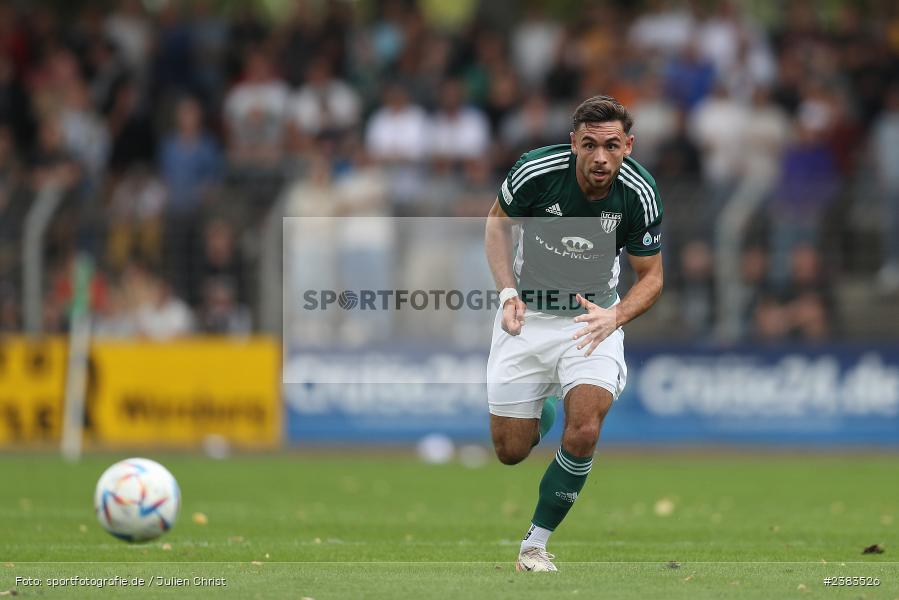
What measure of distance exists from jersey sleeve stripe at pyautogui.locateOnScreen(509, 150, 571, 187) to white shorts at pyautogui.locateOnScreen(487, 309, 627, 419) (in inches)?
31.8

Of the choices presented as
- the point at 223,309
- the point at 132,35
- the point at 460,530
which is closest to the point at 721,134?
the point at 223,309

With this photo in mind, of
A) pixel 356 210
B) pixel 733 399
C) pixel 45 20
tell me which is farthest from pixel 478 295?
pixel 45 20

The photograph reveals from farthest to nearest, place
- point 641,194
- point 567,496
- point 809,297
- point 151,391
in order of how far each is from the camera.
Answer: point 151,391 < point 809,297 < point 641,194 < point 567,496

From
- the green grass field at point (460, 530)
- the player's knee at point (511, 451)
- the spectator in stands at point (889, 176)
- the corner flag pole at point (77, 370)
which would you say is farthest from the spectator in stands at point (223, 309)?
the player's knee at point (511, 451)

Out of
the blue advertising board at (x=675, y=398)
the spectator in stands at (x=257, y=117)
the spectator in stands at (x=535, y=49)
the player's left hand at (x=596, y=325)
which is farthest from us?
the spectator in stands at (x=535, y=49)

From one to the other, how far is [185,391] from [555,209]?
11114 millimetres

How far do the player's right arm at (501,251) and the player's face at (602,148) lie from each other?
745 mm

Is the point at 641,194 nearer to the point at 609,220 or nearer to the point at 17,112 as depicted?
the point at 609,220

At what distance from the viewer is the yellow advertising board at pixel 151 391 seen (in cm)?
1884

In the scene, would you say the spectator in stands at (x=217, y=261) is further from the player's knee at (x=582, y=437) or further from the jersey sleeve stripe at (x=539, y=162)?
the player's knee at (x=582, y=437)

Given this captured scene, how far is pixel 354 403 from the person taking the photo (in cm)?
1919

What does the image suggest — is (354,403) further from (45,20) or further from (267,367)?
(45,20)

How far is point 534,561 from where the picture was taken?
8.27 metres

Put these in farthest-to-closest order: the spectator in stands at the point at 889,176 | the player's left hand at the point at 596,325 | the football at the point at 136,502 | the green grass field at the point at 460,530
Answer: the spectator in stands at the point at 889,176
the football at the point at 136,502
the player's left hand at the point at 596,325
the green grass field at the point at 460,530
